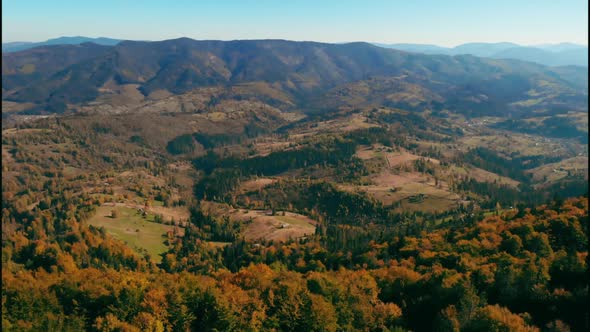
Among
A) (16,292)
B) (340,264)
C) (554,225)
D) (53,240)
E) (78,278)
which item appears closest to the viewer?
(16,292)

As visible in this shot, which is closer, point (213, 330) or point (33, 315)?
point (213, 330)

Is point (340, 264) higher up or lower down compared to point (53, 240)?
higher up

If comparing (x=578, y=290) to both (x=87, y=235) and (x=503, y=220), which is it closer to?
(x=503, y=220)

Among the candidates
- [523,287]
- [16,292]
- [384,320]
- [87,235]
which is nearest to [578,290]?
[523,287]

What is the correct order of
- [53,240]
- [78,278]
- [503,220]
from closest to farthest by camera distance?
[78,278], [503,220], [53,240]

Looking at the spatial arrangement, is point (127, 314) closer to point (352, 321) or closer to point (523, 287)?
point (352, 321)

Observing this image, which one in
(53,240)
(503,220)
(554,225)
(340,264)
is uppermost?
(554,225)

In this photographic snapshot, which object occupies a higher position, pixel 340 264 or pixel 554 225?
pixel 554 225

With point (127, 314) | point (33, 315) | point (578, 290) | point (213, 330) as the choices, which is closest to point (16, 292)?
point (33, 315)

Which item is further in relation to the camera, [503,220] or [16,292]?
[503,220]
